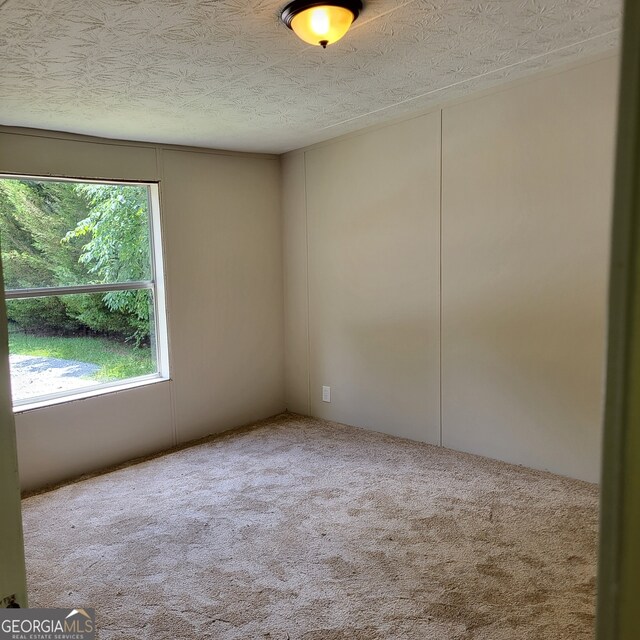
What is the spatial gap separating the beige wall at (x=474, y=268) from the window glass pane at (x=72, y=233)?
1397 millimetres

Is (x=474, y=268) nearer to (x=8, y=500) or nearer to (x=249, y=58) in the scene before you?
(x=249, y=58)

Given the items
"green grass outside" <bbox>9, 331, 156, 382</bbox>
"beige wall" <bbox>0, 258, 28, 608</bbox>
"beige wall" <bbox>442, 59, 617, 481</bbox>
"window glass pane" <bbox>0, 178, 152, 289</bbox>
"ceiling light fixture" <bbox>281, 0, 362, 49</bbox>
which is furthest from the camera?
"green grass outside" <bbox>9, 331, 156, 382</bbox>

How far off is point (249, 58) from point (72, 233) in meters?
1.91

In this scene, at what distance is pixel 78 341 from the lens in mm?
3662

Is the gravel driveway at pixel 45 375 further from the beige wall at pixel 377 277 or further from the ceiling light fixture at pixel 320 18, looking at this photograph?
the ceiling light fixture at pixel 320 18

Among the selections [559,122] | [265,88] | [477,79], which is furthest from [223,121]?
[559,122]

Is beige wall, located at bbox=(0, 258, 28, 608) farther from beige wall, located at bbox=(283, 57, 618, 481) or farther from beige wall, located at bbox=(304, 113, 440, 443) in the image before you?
beige wall, located at bbox=(304, 113, 440, 443)

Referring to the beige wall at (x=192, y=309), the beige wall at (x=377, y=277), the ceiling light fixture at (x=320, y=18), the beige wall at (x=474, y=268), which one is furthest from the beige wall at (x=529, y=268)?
the beige wall at (x=192, y=309)

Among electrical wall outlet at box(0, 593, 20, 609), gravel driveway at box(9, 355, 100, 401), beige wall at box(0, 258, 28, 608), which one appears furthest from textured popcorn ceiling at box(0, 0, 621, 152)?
electrical wall outlet at box(0, 593, 20, 609)

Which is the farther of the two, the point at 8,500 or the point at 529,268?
the point at 529,268

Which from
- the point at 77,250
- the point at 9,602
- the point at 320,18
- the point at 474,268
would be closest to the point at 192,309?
the point at 77,250

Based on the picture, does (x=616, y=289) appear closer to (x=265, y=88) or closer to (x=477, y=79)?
(x=265, y=88)

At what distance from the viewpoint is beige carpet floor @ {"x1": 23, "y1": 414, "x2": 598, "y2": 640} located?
2.06 m

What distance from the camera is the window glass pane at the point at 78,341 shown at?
134 inches
